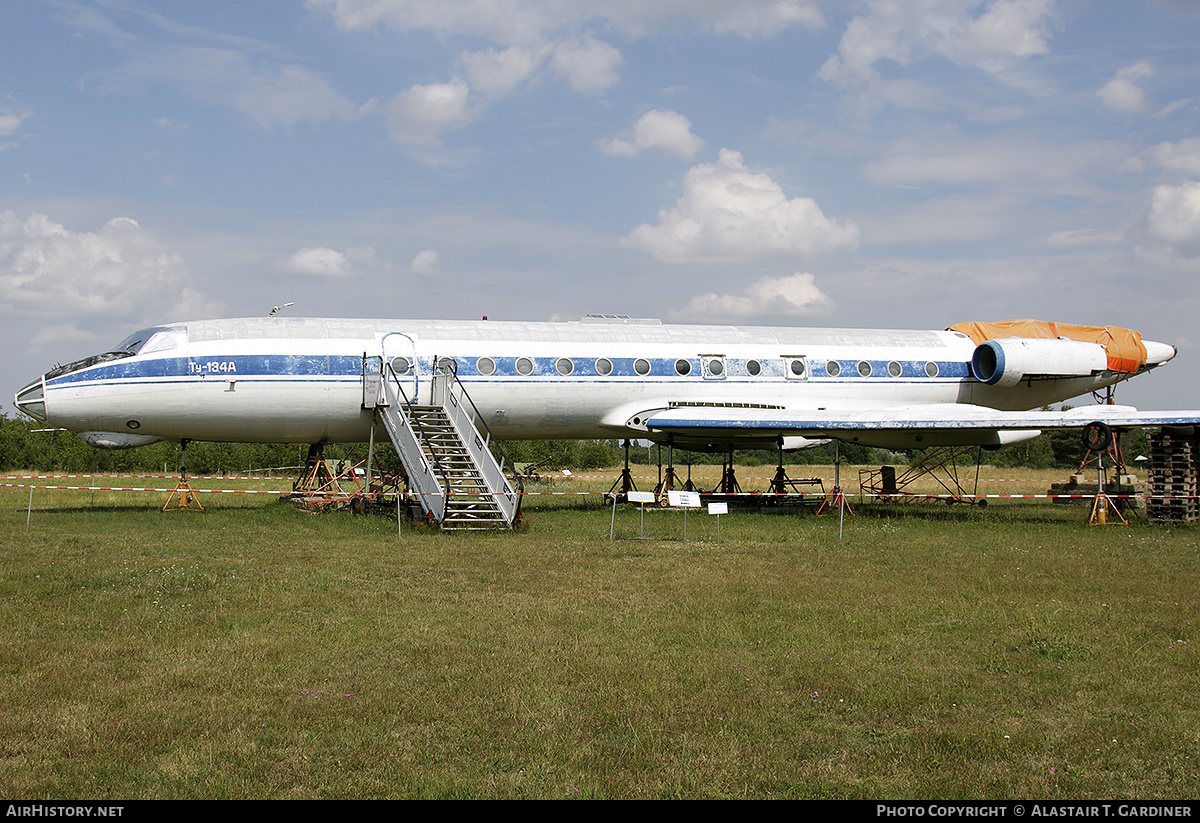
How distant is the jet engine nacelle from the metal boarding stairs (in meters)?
12.5

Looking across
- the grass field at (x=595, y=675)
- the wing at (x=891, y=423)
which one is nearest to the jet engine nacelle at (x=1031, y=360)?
the wing at (x=891, y=423)

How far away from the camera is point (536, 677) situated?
6.94m

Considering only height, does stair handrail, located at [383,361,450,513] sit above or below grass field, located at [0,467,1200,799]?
above

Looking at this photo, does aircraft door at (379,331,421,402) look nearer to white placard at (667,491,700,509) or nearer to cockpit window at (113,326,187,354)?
cockpit window at (113,326,187,354)

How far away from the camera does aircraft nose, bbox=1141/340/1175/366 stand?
25.0m

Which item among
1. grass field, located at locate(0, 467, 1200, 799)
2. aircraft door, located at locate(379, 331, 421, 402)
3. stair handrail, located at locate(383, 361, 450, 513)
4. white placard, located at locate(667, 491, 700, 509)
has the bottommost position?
grass field, located at locate(0, 467, 1200, 799)

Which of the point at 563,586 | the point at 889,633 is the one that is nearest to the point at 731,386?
the point at 563,586

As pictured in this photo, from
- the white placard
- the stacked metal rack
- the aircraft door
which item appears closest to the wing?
the stacked metal rack

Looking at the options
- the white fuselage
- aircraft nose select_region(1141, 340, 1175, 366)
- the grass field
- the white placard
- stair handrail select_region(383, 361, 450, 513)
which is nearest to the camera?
the grass field

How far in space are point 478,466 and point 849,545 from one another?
269 inches

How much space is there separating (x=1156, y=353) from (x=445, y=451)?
19.2 meters

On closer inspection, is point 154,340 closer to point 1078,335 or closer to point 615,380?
point 615,380

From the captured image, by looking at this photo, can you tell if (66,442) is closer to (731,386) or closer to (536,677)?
(731,386)

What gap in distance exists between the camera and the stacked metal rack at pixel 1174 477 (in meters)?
18.7
